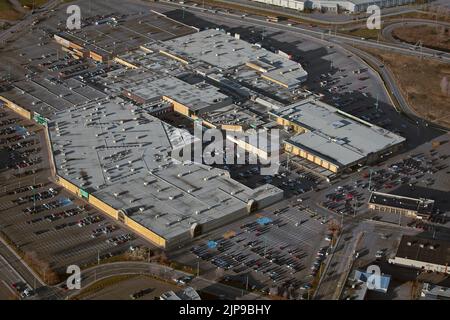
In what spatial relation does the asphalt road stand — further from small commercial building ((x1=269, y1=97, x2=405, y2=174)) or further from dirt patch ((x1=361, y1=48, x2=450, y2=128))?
dirt patch ((x1=361, y1=48, x2=450, y2=128))

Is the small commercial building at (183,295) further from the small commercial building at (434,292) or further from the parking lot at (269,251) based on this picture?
the small commercial building at (434,292)

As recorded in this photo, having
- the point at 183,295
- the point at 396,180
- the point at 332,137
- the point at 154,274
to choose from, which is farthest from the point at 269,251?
the point at 332,137

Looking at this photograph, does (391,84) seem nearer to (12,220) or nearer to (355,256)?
(355,256)

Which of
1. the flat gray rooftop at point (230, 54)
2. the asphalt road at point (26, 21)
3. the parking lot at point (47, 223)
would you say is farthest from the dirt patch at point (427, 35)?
the parking lot at point (47, 223)

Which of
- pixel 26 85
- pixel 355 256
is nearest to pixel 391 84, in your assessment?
pixel 355 256

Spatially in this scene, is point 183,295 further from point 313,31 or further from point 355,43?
point 313,31
